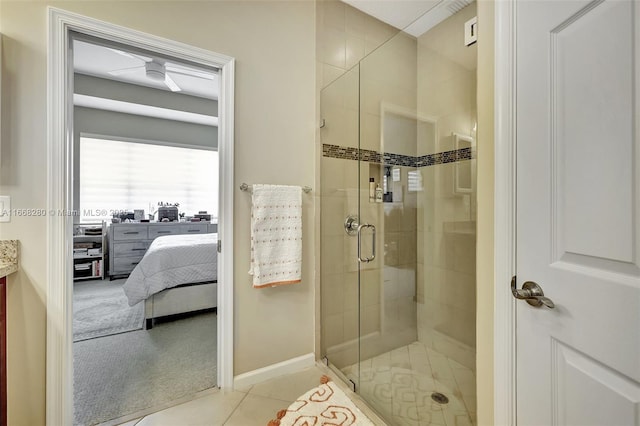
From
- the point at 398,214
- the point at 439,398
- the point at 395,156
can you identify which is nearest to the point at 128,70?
the point at 395,156

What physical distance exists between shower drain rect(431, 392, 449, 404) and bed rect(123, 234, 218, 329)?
7.50ft

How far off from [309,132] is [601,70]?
5.28ft

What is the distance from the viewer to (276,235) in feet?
6.20

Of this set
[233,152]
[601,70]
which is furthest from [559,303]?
[233,152]

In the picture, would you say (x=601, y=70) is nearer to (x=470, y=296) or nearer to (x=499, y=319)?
(x=499, y=319)

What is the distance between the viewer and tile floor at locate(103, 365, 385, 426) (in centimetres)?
153

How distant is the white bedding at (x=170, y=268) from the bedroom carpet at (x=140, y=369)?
0.41 metres

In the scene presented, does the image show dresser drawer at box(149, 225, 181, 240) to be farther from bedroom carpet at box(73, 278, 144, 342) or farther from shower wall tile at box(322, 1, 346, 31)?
shower wall tile at box(322, 1, 346, 31)

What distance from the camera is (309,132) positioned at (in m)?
2.07

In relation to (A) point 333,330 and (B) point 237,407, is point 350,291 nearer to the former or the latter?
(A) point 333,330

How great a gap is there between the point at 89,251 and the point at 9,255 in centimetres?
374

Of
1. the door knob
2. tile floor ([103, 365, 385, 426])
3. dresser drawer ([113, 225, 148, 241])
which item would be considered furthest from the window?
the door knob

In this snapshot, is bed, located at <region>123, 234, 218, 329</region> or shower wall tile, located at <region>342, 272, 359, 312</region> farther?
bed, located at <region>123, 234, 218, 329</region>

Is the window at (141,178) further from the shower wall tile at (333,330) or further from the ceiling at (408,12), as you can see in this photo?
the ceiling at (408,12)
